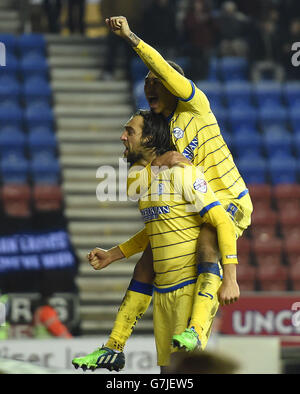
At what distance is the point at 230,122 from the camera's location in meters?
11.2

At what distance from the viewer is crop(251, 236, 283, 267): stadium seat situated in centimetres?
983

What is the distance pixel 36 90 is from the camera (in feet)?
37.4

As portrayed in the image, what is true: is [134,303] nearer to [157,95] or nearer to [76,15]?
[157,95]

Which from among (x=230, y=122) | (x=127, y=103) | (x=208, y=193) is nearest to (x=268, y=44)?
(x=230, y=122)

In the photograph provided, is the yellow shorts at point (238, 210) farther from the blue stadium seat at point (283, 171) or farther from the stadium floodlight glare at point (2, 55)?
the stadium floodlight glare at point (2, 55)

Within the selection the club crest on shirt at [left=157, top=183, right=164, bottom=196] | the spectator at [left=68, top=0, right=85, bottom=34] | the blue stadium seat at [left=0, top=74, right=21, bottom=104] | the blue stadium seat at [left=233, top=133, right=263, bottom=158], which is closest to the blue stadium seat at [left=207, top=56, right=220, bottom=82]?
the blue stadium seat at [left=233, top=133, right=263, bottom=158]

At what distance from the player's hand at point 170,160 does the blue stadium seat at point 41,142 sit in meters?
6.82

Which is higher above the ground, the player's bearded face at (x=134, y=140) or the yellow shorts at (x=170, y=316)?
the player's bearded face at (x=134, y=140)

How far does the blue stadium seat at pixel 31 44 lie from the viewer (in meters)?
11.9

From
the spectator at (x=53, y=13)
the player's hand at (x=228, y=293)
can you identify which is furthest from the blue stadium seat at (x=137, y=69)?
the player's hand at (x=228, y=293)

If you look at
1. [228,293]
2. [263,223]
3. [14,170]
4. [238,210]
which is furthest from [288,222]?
[228,293]

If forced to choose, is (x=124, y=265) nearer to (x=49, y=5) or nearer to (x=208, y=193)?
(x=49, y=5)

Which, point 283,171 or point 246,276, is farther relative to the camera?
point 283,171

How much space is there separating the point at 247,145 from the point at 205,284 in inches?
289
